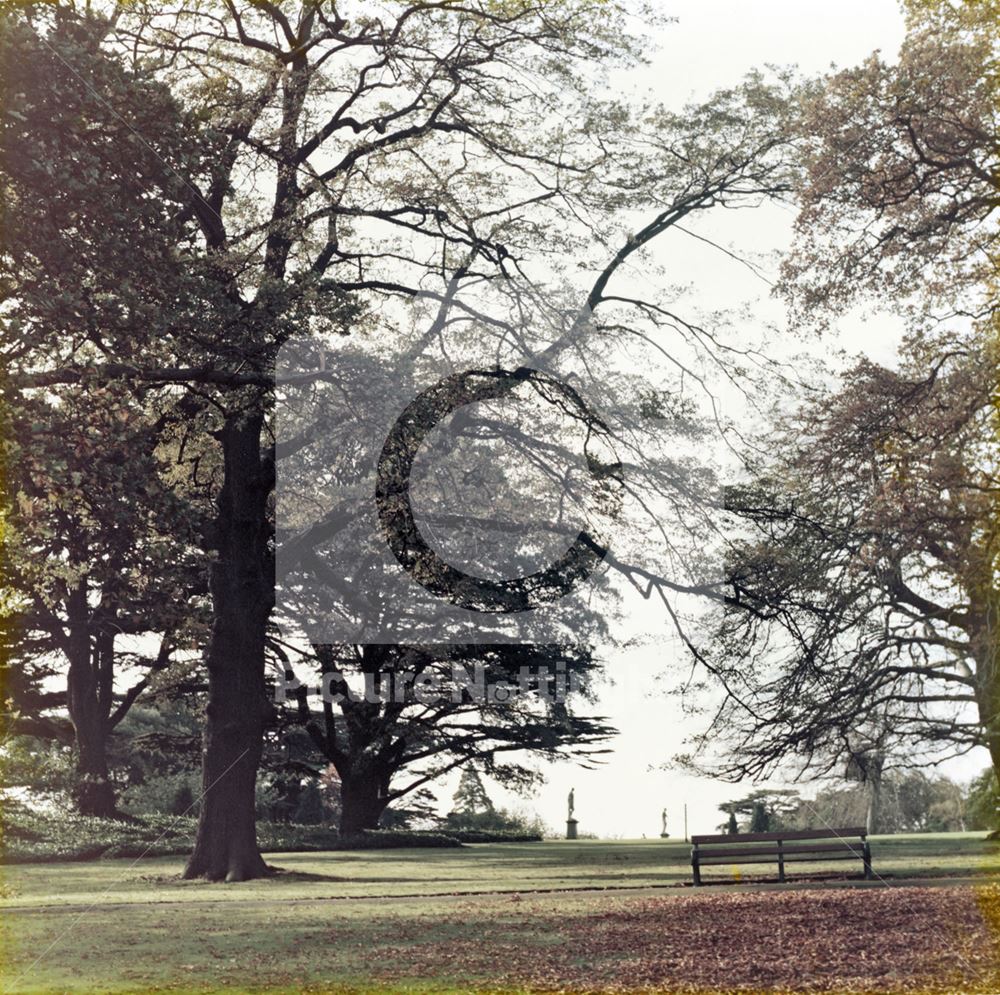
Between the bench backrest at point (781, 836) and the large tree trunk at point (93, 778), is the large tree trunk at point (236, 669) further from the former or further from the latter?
the large tree trunk at point (93, 778)

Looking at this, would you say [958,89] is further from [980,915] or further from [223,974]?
[223,974]

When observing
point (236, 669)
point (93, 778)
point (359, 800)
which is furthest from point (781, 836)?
point (93, 778)

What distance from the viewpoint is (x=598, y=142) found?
22.2 m

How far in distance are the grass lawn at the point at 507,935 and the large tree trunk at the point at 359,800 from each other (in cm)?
1432

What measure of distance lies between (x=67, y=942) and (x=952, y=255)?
14687 millimetres

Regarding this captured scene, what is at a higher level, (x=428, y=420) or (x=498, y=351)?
(x=498, y=351)

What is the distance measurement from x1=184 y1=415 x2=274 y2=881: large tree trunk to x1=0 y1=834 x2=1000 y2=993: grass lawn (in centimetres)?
86

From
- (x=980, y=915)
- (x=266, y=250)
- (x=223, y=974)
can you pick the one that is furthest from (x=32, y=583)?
(x=980, y=915)

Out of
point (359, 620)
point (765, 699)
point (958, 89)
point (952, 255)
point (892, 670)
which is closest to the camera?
point (958, 89)

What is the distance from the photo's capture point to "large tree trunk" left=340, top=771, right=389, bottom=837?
3284cm

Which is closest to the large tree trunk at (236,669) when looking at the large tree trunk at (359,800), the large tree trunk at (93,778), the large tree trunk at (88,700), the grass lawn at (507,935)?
the grass lawn at (507,935)

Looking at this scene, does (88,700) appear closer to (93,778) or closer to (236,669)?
(93,778)

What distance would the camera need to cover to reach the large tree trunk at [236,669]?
19.0 m

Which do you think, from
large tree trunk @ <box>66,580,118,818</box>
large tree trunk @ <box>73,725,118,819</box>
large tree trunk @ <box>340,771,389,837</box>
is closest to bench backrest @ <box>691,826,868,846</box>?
large tree trunk @ <box>340,771,389,837</box>
